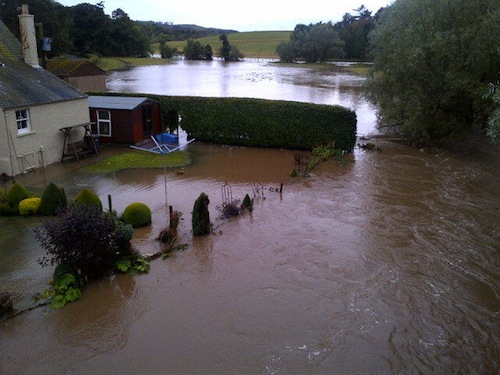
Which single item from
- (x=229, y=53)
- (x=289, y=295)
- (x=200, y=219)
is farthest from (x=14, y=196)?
(x=229, y=53)

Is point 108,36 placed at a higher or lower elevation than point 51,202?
higher

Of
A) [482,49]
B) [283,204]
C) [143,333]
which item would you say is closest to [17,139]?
[283,204]

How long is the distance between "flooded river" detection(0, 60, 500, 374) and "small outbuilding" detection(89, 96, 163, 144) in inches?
303

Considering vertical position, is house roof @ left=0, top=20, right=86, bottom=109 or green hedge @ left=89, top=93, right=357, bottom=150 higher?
house roof @ left=0, top=20, right=86, bottom=109

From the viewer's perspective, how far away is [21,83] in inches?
802

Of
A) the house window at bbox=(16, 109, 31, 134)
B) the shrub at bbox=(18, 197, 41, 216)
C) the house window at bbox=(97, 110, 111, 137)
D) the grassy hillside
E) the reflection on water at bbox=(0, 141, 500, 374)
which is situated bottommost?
the reflection on water at bbox=(0, 141, 500, 374)

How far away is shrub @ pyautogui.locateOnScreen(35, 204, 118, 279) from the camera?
32.8ft

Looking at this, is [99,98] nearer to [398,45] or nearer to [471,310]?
[398,45]

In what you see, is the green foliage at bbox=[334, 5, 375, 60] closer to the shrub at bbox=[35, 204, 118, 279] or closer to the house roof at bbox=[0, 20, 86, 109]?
the house roof at bbox=[0, 20, 86, 109]

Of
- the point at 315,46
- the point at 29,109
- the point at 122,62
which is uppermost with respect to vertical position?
the point at 315,46

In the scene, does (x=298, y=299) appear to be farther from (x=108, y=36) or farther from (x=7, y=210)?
(x=108, y=36)

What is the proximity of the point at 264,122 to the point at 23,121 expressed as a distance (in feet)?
40.2

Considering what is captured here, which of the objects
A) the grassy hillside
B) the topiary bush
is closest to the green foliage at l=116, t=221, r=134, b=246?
the topiary bush

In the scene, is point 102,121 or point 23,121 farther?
point 102,121
